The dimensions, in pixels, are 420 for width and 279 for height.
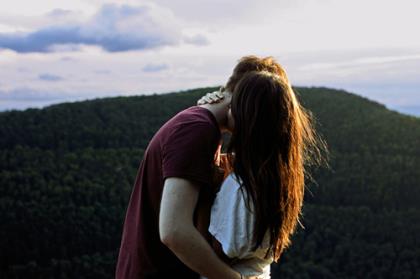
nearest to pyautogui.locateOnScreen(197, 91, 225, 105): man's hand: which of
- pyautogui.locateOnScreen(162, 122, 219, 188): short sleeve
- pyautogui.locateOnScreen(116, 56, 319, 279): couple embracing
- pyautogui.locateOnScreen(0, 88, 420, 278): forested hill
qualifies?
pyautogui.locateOnScreen(116, 56, 319, 279): couple embracing

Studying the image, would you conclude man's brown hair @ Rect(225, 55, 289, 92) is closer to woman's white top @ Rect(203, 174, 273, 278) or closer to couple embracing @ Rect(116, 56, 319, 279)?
couple embracing @ Rect(116, 56, 319, 279)

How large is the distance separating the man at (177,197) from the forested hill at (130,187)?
12.9 m

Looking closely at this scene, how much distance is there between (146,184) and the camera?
195cm

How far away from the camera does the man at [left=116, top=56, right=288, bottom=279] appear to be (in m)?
1.78

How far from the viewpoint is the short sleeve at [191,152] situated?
1.78m

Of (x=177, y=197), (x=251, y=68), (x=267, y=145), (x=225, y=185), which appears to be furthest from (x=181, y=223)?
(x=251, y=68)

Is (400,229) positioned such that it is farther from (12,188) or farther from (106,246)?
(12,188)

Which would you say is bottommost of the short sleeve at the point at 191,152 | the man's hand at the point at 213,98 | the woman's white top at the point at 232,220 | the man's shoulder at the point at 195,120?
the woman's white top at the point at 232,220

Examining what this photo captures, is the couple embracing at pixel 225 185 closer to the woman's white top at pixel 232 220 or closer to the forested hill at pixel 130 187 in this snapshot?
the woman's white top at pixel 232 220

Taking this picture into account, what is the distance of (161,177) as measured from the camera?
6.23 ft

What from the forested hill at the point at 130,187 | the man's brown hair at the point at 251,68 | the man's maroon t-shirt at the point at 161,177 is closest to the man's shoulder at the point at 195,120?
the man's maroon t-shirt at the point at 161,177

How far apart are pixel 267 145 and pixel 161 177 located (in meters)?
0.30

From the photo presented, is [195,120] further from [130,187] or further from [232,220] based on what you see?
[130,187]

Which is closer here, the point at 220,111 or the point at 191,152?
the point at 191,152
